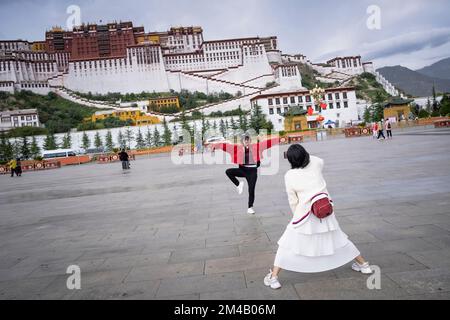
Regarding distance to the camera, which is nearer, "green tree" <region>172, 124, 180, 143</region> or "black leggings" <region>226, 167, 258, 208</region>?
"black leggings" <region>226, 167, 258, 208</region>

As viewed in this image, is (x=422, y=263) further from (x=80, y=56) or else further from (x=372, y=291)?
(x=80, y=56)

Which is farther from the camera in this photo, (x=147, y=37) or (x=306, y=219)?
(x=147, y=37)

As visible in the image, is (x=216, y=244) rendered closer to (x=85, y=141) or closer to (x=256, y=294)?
(x=256, y=294)

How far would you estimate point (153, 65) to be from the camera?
310 ft

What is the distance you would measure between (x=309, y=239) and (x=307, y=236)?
32 millimetres

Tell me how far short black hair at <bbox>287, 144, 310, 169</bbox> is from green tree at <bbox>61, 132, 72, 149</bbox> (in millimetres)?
66869

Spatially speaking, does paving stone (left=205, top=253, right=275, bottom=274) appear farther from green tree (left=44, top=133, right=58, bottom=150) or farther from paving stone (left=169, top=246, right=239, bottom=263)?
green tree (left=44, top=133, right=58, bottom=150)

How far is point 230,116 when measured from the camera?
73312mm

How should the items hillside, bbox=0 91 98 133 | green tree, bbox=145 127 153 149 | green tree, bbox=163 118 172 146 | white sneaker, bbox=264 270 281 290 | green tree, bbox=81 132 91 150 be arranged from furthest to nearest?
1. hillside, bbox=0 91 98 133
2. green tree, bbox=145 127 153 149
3. green tree, bbox=81 132 91 150
4. green tree, bbox=163 118 172 146
5. white sneaker, bbox=264 270 281 290

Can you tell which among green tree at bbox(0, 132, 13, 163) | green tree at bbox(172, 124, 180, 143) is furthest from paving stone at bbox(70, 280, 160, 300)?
green tree at bbox(0, 132, 13, 163)

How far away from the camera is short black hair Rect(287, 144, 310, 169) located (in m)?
3.33

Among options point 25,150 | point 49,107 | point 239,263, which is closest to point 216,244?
point 239,263
